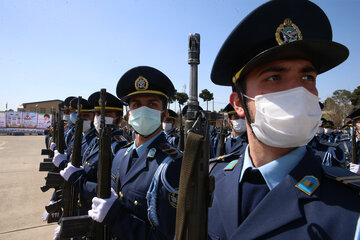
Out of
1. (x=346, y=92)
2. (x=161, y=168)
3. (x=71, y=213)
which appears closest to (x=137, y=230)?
(x=161, y=168)

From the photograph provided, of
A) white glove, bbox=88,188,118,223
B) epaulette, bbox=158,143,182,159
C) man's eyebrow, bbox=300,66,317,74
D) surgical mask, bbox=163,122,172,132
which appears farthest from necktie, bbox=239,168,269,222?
surgical mask, bbox=163,122,172,132

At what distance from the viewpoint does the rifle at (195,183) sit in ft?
3.20

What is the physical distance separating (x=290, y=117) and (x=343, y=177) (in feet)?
1.23

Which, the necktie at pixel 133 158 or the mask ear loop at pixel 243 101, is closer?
the mask ear loop at pixel 243 101

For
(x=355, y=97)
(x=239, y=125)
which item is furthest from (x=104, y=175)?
(x=355, y=97)

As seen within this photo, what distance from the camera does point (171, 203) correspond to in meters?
1.90

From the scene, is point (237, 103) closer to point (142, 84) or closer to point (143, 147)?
point (143, 147)

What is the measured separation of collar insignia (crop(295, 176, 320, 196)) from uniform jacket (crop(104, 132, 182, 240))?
1.06 m

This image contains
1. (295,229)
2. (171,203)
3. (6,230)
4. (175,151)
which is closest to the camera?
(295,229)

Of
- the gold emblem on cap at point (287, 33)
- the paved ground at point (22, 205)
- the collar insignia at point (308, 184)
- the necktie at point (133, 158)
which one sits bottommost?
the paved ground at point (22, 205)

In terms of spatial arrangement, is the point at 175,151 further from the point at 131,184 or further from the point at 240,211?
the point at 240,211

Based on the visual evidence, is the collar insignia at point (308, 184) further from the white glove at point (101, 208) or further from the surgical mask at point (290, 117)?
the white glove at point (101, 208)

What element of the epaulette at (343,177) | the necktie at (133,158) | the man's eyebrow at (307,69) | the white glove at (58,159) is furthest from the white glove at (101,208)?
the white glove at (58,159)

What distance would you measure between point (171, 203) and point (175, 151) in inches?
22.6
